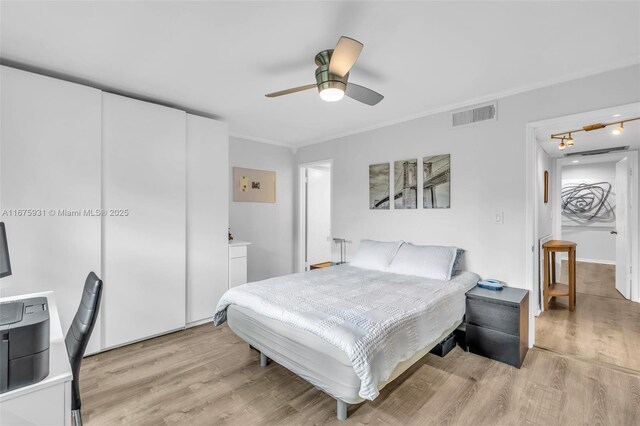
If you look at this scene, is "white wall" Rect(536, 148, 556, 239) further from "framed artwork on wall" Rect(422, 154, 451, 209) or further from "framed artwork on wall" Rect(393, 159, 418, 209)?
"framed artwork on wall" Rect(393, 159, 418, 209)

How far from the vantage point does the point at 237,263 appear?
379cm

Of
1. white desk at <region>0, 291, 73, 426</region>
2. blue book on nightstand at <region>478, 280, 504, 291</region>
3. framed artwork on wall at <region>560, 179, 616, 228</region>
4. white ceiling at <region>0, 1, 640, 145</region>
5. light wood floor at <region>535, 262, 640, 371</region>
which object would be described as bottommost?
light wood floor at <region>535, 262, 640, 371</region>

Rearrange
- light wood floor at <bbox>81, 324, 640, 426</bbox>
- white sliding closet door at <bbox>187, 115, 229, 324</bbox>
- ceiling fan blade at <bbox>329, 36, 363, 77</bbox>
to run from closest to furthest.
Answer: ceiling fan blade at <bbox>329, 36, 363, 77</bbox> → light wood floor at <bbox>81, 324, 640, 426</bbox> → white sliding closet door at <bbox>187, 115, 229, 324</bbox>

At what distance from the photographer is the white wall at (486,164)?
2574 mm

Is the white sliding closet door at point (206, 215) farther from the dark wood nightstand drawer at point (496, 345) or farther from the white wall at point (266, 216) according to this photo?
the dark wood nightstand drawer at point (496, 345)

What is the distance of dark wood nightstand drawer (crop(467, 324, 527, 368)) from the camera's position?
2484 mm

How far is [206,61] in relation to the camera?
7.73 ft

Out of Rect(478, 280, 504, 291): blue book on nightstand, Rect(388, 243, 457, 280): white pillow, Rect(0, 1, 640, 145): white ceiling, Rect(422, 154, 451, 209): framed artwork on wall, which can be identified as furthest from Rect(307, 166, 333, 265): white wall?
Rect(478, 280, 504, 291): blue book on nightstand

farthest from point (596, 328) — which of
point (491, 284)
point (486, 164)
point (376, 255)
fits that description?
point (376, 255)

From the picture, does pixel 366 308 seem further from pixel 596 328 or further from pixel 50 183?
pixel 596 328

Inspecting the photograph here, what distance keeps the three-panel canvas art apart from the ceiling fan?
59.5 inches

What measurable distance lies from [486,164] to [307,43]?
7.32 ft

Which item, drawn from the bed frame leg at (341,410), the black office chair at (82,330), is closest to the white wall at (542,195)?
the bed frame leg at (341,410)

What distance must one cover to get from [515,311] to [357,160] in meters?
2.69
